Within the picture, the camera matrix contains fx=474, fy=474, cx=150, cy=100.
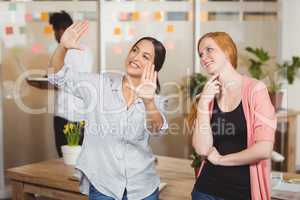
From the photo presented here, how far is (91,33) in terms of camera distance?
4.23 meters

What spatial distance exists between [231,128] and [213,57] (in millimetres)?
236

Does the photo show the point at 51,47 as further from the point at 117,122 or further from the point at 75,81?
the point at 117,122

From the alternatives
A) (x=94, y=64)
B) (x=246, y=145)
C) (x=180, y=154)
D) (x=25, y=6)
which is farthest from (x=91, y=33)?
(x=246, y=145)

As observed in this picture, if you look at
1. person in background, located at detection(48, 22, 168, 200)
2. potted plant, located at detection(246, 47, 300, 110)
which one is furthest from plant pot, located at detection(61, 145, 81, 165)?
potted plant, located at detection(246, 47, 300, 110)

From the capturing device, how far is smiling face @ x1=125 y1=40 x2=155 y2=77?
1.66m

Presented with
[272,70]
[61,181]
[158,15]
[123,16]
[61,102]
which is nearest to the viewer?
[61,181]

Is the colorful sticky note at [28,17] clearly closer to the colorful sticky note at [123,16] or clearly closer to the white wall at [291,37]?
the colorful sticky note at [123,16]

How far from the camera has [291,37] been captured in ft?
15.8

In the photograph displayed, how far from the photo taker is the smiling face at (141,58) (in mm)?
1657

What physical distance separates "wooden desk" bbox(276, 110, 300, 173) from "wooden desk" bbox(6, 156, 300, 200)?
81.1 inches

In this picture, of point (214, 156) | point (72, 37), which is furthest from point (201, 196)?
point (72, 37)

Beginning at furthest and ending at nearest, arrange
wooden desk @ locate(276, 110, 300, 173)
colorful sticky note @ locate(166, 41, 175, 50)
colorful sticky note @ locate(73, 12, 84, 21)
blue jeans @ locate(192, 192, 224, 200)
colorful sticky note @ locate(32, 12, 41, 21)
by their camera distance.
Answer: colorful sticky note @ locate(166, 41, 175, 50) → wooden desk @ locate(276, 110, 300, 173) → colorful sticky note @ locate(73, 12, 84, 21) → colorful sticky note @ locate(32, 12, 41, 21) → blue jeans @ locate(192, 192, 224, 200)

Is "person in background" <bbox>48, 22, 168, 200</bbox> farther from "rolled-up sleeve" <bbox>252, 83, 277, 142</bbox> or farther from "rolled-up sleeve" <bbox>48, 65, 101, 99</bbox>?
"rolled-up sleeve" <bbox>252, 83, 277, 142</bbox>

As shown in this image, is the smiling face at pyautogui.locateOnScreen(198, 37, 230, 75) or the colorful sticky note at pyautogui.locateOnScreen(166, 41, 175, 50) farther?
the colorful sticky note at pyautogui.locateOnScreen(166, 41, 175, 50)
